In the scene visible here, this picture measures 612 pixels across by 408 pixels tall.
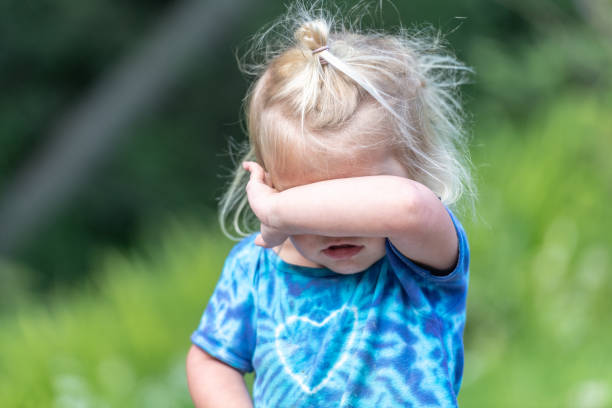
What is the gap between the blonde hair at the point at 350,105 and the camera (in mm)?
1388

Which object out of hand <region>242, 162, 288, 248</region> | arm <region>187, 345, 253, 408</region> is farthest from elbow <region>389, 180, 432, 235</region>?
arm <region>187, 345, 253, 408</region>

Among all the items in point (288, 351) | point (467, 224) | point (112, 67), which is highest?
point (112, 67)

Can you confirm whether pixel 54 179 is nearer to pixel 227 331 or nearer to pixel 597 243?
pixel 597 243

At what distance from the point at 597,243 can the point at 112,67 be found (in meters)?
4.68

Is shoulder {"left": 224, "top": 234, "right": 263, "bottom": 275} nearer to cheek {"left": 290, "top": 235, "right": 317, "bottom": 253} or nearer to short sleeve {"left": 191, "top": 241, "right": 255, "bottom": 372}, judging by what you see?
short sleeve {"left": 191, "top": 241, "right": 255, "bottom": 372}

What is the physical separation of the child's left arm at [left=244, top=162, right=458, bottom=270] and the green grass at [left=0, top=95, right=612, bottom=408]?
6.87 ft

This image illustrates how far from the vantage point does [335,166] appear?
137 centimetres

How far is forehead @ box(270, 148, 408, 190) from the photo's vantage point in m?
1.37

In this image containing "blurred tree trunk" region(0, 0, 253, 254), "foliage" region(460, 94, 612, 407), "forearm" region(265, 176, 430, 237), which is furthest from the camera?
"blurred tree trunk" region(0, 0, 253, 254)

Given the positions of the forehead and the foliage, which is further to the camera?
the foliage

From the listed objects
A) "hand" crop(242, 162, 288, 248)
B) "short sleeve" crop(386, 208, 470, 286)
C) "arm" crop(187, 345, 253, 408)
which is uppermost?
"short sleeve" crop(386, 208, 470, 286)

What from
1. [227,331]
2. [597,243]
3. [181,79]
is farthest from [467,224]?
[181,79]

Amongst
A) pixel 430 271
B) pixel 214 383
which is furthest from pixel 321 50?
pixel 214 383

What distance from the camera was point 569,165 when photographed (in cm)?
478
